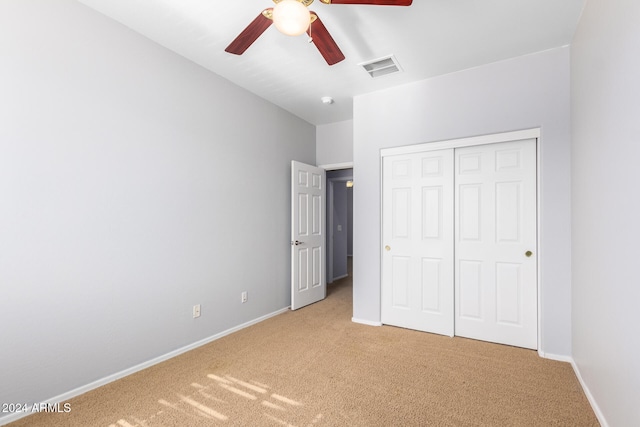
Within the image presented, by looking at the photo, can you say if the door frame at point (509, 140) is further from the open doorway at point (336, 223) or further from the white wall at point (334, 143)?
the open doorway at point (336, 223)

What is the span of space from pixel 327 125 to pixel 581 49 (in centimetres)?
310

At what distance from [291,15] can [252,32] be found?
1.67 feet

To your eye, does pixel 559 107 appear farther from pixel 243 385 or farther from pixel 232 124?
pixel 243 385

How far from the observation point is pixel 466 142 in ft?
10.0

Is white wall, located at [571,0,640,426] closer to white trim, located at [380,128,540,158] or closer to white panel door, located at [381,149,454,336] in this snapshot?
white trim, located at [380,128,540,158]

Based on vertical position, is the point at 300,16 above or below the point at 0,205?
above

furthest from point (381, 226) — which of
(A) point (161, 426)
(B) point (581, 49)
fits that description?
(A) point (161, 426)

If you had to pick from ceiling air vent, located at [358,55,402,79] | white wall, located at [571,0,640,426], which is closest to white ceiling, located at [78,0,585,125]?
ceiling air vent, located at [358,55,402,79]

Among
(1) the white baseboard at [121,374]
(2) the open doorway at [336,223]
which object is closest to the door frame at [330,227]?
(2) the open doorway at [336,223]

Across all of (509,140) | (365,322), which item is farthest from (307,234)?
(509,140)

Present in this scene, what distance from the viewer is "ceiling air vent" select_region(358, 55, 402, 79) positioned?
114 inches

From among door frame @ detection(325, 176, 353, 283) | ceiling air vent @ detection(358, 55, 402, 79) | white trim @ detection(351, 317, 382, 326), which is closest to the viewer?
ceiling air vent @ detection(358, 55, 402, 79)

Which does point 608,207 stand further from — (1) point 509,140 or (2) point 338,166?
(2) point 338,166

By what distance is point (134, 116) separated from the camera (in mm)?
2453
